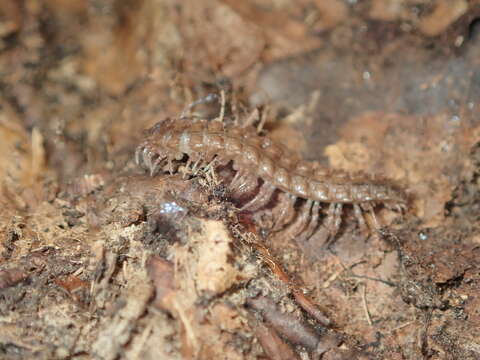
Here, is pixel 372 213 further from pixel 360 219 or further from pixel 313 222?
pixel 313 222

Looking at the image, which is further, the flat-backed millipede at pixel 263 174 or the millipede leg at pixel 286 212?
the millipede leg at pixel 286 212

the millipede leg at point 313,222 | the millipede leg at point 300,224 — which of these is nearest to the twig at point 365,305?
the millipede leg at point 313,222

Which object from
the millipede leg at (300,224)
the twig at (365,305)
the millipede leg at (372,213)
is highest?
the millipede leg at (372,213)

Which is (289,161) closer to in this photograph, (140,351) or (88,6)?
(140,351)

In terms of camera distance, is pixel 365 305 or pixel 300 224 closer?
pixel 365 305

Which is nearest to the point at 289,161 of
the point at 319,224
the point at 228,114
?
the point at 319,224

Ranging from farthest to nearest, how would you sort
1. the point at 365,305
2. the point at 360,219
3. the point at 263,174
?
the point at 360,219 → the point at 263,174 → the point at 365,305

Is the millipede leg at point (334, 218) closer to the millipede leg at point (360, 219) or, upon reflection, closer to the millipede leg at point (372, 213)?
the millipede leg at point (360, 219)

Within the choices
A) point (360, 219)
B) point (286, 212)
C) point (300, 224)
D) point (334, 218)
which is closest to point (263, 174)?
point (286, 212)
